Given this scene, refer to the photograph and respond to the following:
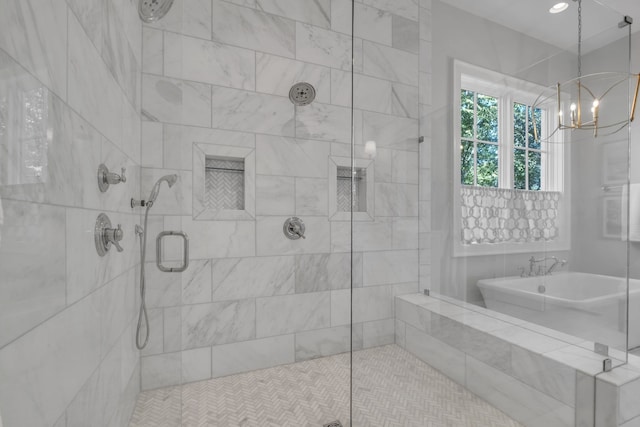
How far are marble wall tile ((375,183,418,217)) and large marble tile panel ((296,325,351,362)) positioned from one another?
1.09m

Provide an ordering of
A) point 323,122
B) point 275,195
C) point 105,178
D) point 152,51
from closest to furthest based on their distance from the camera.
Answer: point 105,178
point 152,51
point 275,195
point 323,122

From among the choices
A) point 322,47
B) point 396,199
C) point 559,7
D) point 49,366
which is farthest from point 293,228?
point 559,7

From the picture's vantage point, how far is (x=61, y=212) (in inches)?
34.1

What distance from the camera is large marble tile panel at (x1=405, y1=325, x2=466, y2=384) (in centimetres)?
161

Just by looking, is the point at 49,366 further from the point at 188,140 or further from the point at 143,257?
the point at 188,140

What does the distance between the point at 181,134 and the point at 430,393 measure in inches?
76.2

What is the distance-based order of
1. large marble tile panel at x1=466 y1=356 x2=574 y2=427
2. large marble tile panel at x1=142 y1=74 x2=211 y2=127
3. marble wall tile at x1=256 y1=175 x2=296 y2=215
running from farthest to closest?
marble wall tile at x1=256 y1=175 x2=296 y2=215, large marble tile panel at x1=142 y1=74 x2=211 y2=127, large marble tile panel at x1=466 y1=356 x2=574 y2=427

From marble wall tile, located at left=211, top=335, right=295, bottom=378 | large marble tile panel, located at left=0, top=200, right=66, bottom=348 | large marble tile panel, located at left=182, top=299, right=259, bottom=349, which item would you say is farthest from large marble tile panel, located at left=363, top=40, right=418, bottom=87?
marble wall tile, located at left=211, top=335, right=295, bottom=378

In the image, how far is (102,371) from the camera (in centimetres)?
117

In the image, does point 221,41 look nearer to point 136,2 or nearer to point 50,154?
point 136,2

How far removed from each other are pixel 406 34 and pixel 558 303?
1.51 metres

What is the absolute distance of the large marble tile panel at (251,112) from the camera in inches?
83.4

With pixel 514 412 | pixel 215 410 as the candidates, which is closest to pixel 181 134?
pixel 215 410

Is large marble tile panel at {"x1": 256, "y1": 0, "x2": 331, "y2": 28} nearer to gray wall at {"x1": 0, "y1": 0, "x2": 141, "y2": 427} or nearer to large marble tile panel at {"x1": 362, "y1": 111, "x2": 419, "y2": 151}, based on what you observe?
gray wall at {"x1": 0, "y1": 0, "x2": 141, "y2": 427}
